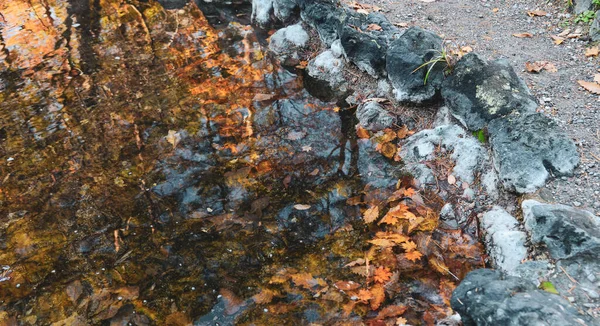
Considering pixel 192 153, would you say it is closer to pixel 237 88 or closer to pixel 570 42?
pixel 237 88

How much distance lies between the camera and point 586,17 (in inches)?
213

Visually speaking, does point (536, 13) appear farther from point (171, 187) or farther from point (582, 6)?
point (171, 187)

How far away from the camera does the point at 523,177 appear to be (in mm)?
3727

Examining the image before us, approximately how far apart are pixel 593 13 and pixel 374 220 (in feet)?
12.5

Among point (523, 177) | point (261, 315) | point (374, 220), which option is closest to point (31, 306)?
point (261, 315)

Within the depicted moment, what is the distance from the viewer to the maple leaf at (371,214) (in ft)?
13.6

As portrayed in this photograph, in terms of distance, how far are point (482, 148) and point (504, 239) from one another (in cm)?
109

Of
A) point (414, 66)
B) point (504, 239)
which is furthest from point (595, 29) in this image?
point (504, 239)

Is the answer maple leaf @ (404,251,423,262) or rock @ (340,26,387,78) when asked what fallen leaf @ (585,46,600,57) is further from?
maple leaf @ (404,251,423,262)

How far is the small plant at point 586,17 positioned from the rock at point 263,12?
4.60 metres

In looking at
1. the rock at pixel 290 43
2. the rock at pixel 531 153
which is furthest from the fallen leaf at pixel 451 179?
the rock at pixel 290 43

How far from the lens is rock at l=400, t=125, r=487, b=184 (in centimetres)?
429

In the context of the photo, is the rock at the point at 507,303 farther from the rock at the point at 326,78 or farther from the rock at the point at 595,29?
the rock at the point at 595,29

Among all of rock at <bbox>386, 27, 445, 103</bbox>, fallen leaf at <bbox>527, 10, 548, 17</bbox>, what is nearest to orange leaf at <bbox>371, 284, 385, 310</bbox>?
rock at <bbox>386, 27, 445, 103</bbox>
